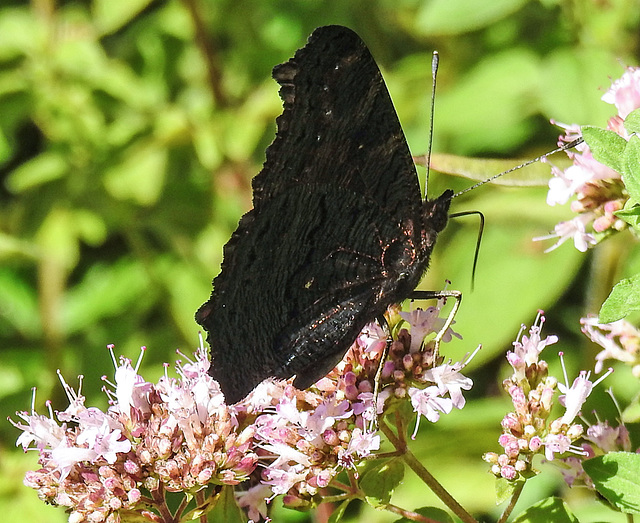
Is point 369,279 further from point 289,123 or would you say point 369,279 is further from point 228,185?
point 228,185

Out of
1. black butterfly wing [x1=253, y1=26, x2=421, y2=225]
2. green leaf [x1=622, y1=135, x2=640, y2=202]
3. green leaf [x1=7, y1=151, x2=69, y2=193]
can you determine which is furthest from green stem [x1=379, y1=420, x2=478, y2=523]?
green leaf [x1=7, y1=151, x2=69, y2=193]

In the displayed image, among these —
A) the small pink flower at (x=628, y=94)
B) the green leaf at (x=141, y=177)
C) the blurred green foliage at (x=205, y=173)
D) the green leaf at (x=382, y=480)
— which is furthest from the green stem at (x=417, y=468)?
the green leaf at (x=141, y=177)

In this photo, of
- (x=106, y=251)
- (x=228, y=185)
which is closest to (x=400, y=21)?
(x=228, y=185)

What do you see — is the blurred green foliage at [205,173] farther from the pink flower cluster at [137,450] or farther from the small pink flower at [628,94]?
the pink flower cluster at [137,450]

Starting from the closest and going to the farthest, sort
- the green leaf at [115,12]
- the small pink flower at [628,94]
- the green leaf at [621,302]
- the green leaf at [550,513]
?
the green leaf at [621,302] < the green leaf at [550,513] < the small pink flower at [628,94] < the green leaf at [115,12]

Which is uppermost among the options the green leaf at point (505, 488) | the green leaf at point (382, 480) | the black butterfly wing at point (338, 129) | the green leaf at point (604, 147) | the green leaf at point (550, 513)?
Result: the black butterfly wing at point (338, 129)

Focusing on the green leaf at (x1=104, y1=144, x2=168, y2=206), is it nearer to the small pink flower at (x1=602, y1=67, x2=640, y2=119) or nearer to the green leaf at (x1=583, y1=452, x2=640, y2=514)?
the small pink flower at (x1=602, y1=67, x2=640, y2=119)

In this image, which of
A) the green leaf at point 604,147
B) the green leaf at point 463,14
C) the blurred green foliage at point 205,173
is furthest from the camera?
the blurred green foliage at point 205,173
